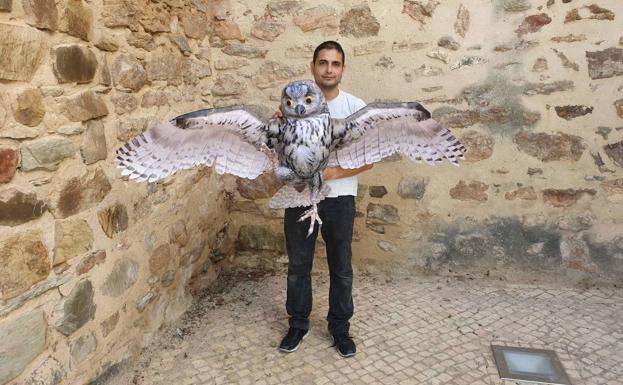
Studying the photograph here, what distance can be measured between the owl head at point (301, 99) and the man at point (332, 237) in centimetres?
41

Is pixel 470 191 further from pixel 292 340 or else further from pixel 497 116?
pixel 292 340

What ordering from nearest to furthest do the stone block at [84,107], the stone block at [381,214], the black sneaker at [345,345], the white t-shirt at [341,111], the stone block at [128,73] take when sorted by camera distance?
the stone block at [84,107] → the stone block at [128,73] → the white t-shirt at [341,111] → the black sneaker at [345,345] → the stone block at [381,214]

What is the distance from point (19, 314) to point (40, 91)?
82cm

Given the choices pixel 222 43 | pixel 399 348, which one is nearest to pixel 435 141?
pixel 399 348

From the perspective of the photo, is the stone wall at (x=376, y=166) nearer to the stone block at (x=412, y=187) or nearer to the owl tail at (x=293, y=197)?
the stone block at (x=412, y=187)

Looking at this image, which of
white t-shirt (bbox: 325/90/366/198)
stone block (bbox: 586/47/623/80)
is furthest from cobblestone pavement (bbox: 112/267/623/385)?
stone block (bbox: 586/47/623/80)

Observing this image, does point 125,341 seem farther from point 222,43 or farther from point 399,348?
point 222,43

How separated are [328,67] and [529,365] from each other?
1837 mm

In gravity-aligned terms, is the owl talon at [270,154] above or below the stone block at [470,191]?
above

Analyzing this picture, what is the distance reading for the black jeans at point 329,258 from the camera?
2385 millimetres

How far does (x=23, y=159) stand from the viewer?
1.65 metres

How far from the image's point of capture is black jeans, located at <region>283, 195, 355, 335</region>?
2385 millimetres

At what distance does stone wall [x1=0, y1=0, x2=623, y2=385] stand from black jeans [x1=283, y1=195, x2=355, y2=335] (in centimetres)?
79

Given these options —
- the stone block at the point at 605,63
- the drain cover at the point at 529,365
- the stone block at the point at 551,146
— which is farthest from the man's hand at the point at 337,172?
the stone block at the point at 605,63
